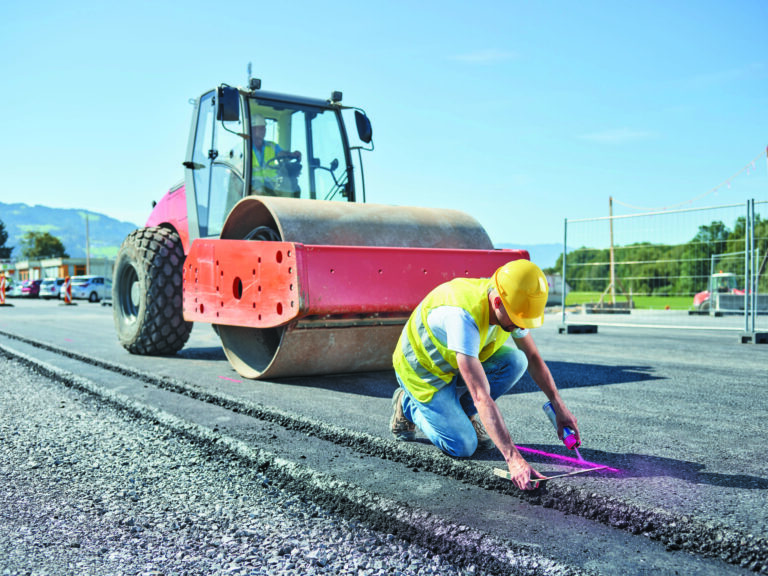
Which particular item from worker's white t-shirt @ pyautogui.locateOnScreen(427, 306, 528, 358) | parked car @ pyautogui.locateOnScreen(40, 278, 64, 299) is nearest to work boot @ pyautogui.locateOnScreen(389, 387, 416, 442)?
worker's white t-shirt @ pyautogui.locateOnScreen(427, 306, 528, 358)

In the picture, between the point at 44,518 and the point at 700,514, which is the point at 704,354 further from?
the point at 44,518

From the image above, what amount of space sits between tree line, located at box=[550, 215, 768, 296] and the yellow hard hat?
9048 mm

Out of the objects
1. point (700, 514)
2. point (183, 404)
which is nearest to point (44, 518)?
point (183, 404)

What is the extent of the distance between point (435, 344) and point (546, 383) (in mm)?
581

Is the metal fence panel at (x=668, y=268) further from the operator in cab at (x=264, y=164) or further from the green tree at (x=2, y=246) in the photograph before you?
the green tree at (x=2, y=246)

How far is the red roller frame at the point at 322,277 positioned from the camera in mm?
4863

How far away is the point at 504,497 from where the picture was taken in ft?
9.45

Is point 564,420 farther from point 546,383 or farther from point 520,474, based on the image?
point 520,474

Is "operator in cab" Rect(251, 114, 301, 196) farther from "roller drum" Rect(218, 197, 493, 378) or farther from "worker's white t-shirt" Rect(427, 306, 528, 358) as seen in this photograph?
"worker's white t-shirt" Rect(427, 306, 528, 358)

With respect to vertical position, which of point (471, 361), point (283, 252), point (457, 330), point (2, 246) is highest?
point (2, 246)

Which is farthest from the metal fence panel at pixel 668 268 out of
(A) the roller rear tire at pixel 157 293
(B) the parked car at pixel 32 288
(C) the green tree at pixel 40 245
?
(C) the green tree at pixel 40 245

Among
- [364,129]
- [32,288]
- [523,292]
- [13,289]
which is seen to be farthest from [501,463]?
[13,289]

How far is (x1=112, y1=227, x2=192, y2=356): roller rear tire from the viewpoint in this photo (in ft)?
23.5

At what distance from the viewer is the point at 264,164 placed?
654 cm
